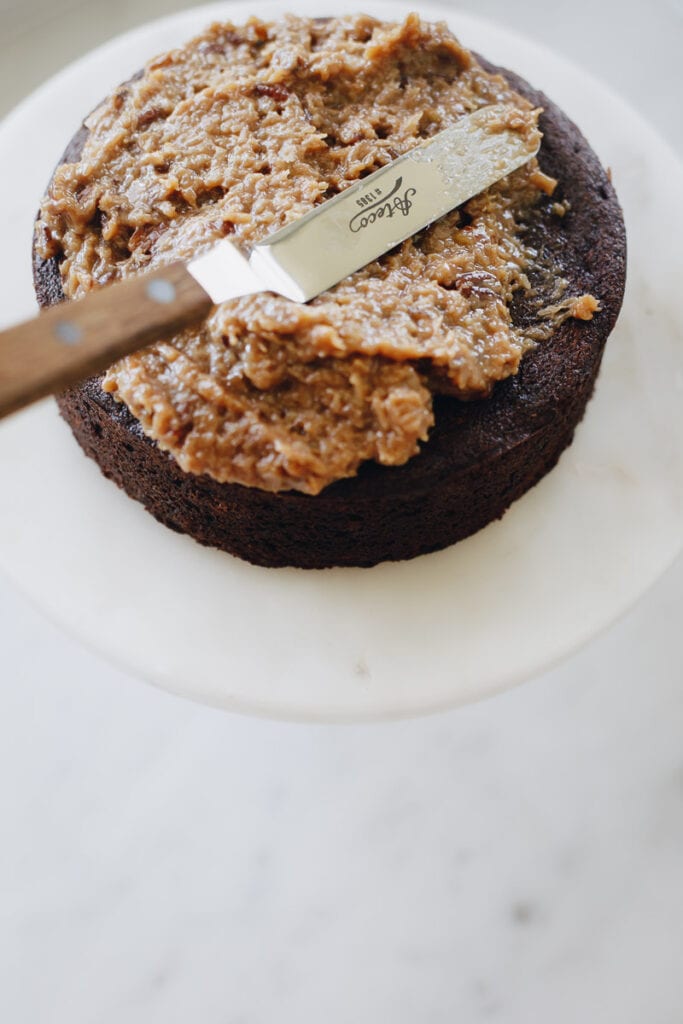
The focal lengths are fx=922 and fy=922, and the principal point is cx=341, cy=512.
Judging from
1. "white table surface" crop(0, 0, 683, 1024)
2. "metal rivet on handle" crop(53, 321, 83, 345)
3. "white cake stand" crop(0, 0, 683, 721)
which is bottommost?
"white table surface" crop(0, 0, 683, 1024)

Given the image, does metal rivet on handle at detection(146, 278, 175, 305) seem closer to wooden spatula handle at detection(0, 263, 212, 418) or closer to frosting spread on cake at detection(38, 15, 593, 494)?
wooden spatula handle at detection(0, 263, 212, 418)

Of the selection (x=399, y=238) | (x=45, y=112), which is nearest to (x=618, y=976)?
(x=399, y=238)

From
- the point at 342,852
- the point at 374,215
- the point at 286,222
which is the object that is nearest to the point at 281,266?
the point at 286,222

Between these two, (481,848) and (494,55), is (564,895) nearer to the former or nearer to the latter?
(481,848)

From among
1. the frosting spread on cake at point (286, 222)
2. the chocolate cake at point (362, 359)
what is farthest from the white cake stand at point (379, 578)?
Result: the frosting spread on cake at point (286, 222)

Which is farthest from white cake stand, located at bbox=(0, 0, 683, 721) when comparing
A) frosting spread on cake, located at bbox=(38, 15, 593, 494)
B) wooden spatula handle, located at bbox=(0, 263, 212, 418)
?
wooden spatula handle, located at bbox=(0, 263, 212, 418)

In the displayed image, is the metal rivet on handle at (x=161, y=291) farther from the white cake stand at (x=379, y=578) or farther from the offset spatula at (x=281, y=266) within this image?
the white cake stand at (x=379, y=578)
